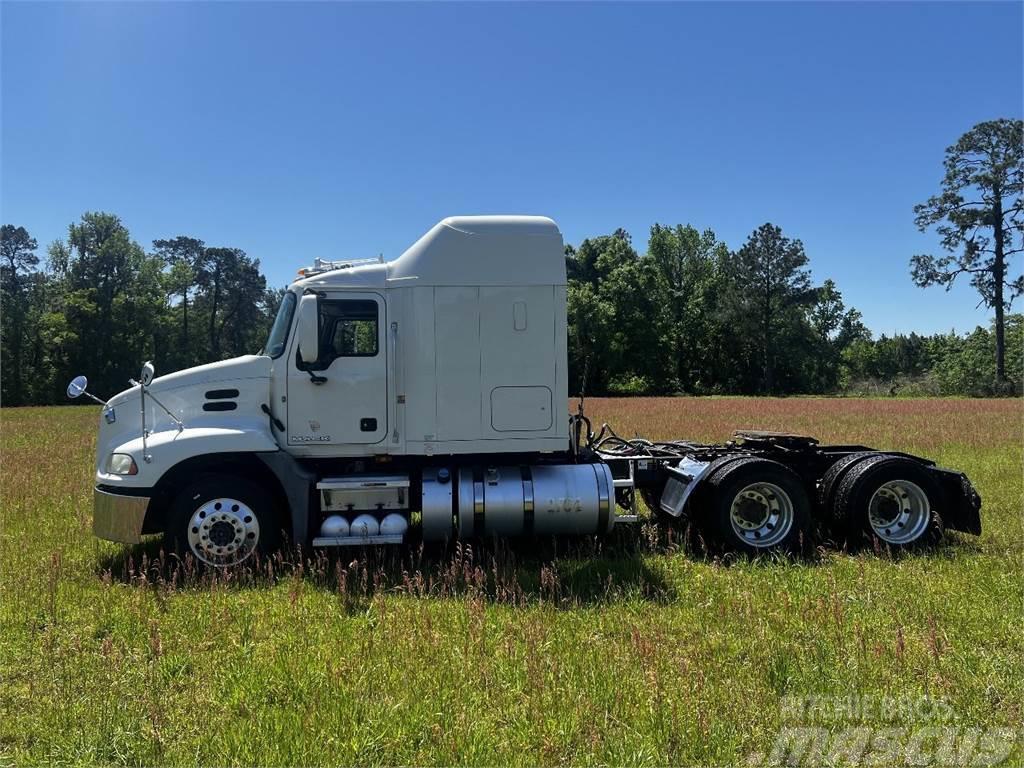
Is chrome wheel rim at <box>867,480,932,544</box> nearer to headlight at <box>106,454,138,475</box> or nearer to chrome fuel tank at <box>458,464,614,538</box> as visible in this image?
chrome fuel tank at <box>458,464,614,538</box>

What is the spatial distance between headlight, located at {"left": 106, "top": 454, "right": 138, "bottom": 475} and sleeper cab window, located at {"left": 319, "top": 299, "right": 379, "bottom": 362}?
2040mm

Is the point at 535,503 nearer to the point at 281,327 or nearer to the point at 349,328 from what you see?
the point at 349,328

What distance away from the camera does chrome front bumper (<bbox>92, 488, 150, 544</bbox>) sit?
5.51 meters

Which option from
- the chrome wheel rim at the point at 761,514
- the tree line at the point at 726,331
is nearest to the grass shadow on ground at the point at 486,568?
the chrome wheel rim at the point at 761,514

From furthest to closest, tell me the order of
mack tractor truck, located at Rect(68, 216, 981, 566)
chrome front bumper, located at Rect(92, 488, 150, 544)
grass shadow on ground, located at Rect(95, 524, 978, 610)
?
1. mack tractor truck, located at Rect(68, 216, 981, 566)
2. chrome front bumper, located at Rect(92, 488, 150, 544)
3. grass shadow on ground, located at Rect(95, 524, 978, 610)

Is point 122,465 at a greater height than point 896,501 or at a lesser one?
greater

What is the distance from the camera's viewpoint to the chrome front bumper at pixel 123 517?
5512mm

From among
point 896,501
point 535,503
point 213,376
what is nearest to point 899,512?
point 896,501

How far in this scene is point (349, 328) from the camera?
604 cm

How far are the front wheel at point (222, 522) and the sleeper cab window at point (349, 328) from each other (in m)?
1.57

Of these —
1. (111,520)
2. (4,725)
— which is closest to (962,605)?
(4,725)

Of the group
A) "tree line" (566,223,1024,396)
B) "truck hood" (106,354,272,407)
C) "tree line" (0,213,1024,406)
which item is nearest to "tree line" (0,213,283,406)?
"tree line" (0,213,1024,406)

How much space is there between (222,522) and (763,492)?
545cm

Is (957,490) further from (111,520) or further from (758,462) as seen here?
(111,520)
